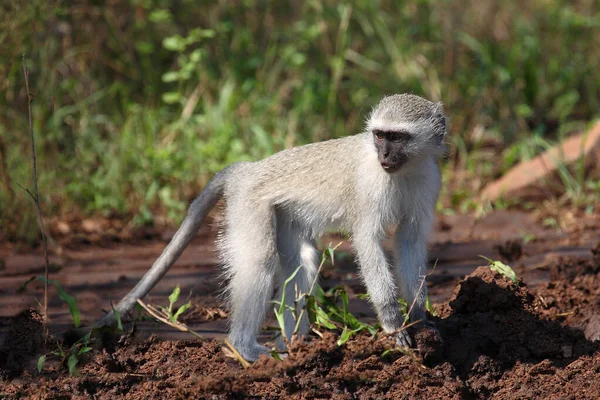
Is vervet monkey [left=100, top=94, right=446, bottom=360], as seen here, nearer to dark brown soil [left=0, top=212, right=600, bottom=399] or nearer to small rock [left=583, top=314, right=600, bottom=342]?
dark brown soil [left=0, top=212, right=600, bottom=399]

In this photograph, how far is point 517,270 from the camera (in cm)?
595

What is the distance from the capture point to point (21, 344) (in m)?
4.55

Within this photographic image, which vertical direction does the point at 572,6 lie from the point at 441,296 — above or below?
above

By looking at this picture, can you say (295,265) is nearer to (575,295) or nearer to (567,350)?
(567,350)

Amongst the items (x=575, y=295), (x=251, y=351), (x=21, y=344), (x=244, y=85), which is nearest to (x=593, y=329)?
(x=575, y=295)

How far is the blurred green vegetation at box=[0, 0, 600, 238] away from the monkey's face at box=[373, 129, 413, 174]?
145 inches

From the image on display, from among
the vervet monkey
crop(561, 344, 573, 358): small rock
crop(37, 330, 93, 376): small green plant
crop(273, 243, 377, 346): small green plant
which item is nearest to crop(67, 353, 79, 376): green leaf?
crop(37, 330, 93, 376): small green plant

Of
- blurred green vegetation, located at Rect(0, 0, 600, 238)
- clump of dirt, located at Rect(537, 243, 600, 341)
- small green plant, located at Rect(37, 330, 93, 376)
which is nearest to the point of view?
small green plant, located at Rect(37, 330, 93, 376)

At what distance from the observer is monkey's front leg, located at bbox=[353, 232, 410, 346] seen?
432cm

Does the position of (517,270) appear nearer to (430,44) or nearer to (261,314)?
(261,314)

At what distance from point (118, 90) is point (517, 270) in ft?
16.8

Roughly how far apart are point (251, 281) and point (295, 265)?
363 millimetres

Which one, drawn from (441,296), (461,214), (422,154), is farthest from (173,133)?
(422,154)

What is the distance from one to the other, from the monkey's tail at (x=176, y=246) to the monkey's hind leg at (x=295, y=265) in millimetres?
438
